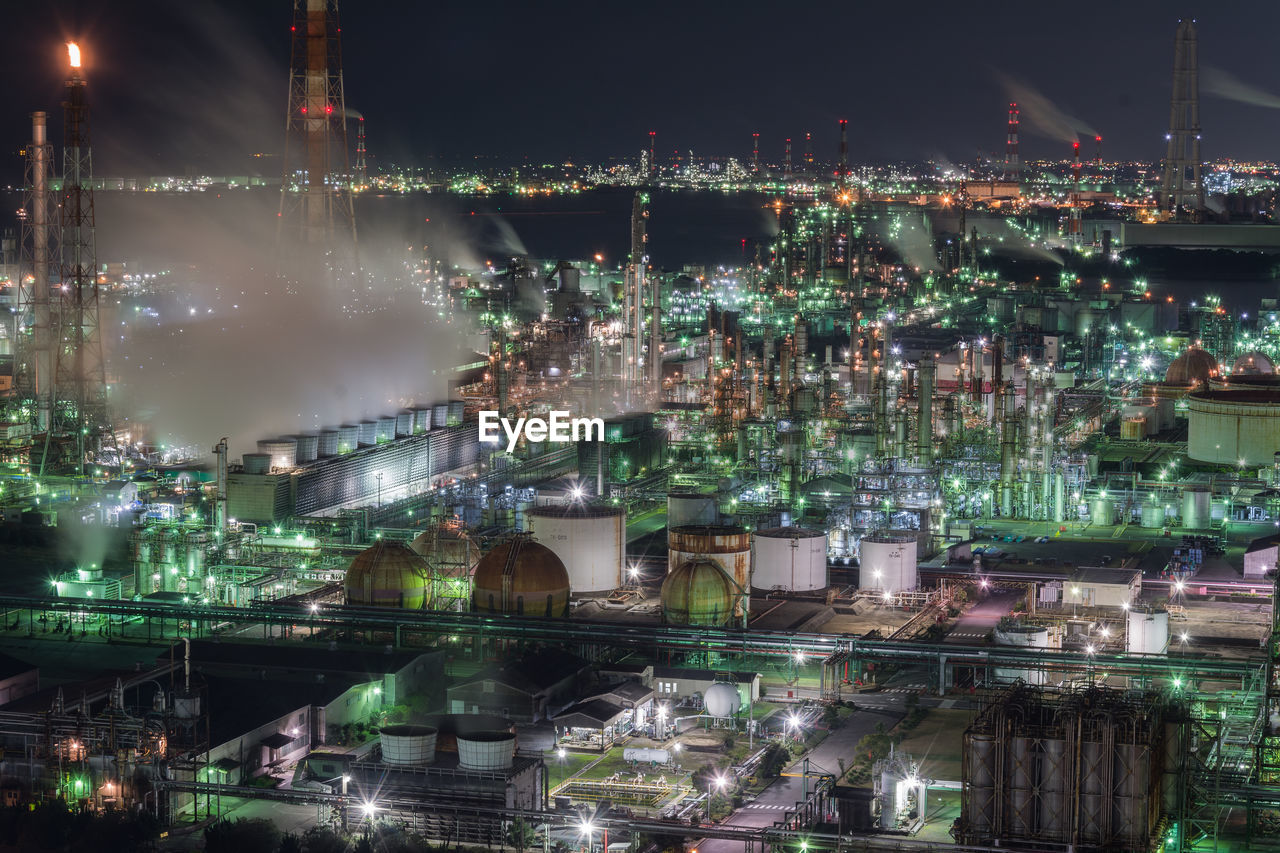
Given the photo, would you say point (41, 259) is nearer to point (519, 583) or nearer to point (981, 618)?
point (519, 583)

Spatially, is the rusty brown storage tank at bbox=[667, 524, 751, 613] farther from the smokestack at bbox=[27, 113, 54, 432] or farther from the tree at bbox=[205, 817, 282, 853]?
the smokestack at bbox=[27, 113, 54, 432]

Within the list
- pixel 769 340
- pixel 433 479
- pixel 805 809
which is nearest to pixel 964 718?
pixel 805 809

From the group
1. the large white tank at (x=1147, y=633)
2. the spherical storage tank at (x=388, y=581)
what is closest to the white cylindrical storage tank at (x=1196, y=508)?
the large white tank at (x=1147, y=633)

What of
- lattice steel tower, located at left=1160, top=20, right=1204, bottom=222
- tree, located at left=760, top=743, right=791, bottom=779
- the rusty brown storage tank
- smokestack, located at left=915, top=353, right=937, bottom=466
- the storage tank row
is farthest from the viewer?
lattice steel tower, located at left=1160, top=20, right=1204, bottom=222

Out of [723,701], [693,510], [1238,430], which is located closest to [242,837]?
[723,701]

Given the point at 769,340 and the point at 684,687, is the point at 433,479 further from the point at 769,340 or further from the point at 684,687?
the point at 684,687

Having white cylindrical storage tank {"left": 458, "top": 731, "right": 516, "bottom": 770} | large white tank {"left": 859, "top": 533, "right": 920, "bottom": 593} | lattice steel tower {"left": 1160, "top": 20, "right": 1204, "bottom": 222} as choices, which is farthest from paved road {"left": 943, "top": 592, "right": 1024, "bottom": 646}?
lattice steel tower {"left": 1160, "top": 20, "right": 1204, "bottom": 222}
